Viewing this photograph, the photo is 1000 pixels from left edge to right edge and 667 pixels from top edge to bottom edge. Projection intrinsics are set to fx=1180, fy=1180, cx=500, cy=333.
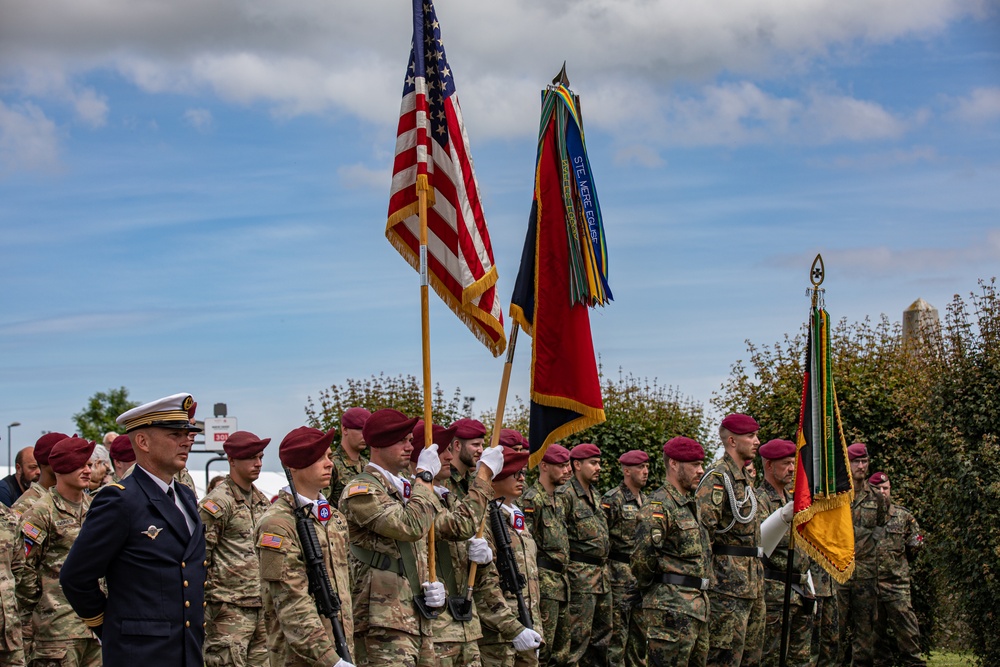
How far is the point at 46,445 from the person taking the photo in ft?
33.0

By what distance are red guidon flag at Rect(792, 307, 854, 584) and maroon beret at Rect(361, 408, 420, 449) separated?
3920 mm

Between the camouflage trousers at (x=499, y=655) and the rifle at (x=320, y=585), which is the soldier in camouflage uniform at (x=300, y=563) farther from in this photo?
the camouflage trousers at (x=499, y=655)

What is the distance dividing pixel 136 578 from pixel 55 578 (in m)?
3.86

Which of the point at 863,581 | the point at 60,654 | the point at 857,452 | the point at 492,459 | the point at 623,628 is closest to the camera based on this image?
the point at 492,459

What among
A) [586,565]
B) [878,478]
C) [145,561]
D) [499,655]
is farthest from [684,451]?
[145,561]

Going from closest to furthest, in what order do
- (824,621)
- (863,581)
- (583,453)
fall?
(583,453) → (824,621) → (863,581)

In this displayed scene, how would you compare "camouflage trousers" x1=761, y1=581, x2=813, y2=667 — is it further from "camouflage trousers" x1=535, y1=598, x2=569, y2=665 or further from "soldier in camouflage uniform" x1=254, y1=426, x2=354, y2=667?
"soldier in camouflage uniform" x1=254, y1=426, x2=354, y2=667

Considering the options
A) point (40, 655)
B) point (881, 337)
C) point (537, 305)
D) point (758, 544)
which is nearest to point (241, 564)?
point (40, 655)

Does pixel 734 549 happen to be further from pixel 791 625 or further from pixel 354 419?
pixel 354 419

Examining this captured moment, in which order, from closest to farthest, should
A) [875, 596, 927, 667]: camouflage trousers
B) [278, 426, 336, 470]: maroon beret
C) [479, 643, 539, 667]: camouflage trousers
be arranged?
[278, 426, 336, 470]: maroon beret, [479, 643, 539, 667]: camouflage trousers, [875, 596, 927, 667]: camouflage trousers

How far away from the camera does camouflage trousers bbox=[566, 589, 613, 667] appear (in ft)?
37.6

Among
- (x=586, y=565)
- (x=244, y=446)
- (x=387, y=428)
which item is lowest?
(x=586, y=565)

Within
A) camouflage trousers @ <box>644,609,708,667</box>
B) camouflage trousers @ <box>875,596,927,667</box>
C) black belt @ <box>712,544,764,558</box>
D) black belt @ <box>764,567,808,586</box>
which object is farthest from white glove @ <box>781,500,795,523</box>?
camouflage trousers @ <box>875,596,927,667</box>

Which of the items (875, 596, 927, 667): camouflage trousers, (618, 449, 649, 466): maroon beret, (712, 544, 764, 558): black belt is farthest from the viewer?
(875, 596, 927, 667): camouflage trousers
